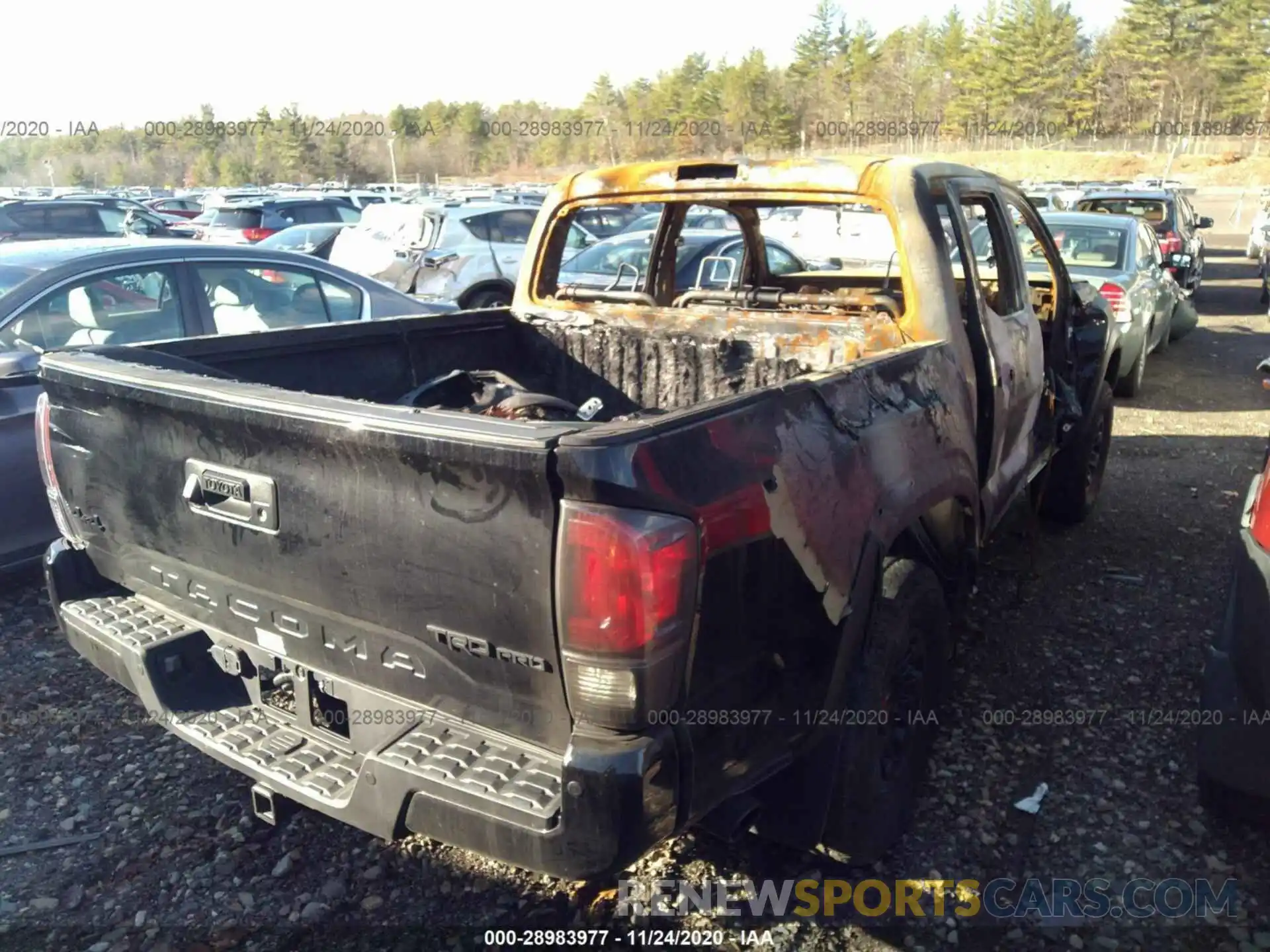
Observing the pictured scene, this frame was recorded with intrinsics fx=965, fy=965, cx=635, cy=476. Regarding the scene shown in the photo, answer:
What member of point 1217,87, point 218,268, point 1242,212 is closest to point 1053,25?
point 1217,87

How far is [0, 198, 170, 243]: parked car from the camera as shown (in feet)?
49.6

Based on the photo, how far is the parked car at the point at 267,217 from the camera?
18094 mm

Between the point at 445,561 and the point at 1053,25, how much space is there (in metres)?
85.5

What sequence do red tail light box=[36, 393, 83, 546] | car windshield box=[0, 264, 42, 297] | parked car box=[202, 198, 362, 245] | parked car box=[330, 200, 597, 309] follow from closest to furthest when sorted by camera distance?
red tail light box=[36, 393, 83, 546], car windshield box=[0, 264, 42, 297], parked car box=[330, 200, 597, 309], parked car box=[202, 198, 362, 245]

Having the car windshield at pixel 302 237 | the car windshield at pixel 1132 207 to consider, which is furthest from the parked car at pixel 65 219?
the car windshield at pixel 1132 207

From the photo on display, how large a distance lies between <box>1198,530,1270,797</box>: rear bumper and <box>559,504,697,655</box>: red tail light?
1.75 meters

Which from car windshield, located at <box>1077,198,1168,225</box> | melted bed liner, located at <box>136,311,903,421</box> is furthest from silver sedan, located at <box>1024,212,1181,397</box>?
melted bed liner, located at <box>136,311,903,421</box>

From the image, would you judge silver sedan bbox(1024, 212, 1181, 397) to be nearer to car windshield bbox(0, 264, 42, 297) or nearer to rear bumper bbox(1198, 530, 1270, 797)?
rear bumper bbox(1198, 530, 1270, 797)

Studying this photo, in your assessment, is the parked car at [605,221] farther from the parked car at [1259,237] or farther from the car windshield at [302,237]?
the parked car at [1259,237]

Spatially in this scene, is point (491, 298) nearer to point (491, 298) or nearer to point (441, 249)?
point (491, 298)

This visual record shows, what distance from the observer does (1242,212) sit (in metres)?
36.4

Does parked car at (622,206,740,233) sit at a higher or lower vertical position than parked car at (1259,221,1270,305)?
higher

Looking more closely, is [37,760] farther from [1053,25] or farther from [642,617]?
[1053,25]

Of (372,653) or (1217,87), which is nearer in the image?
(372,653)
